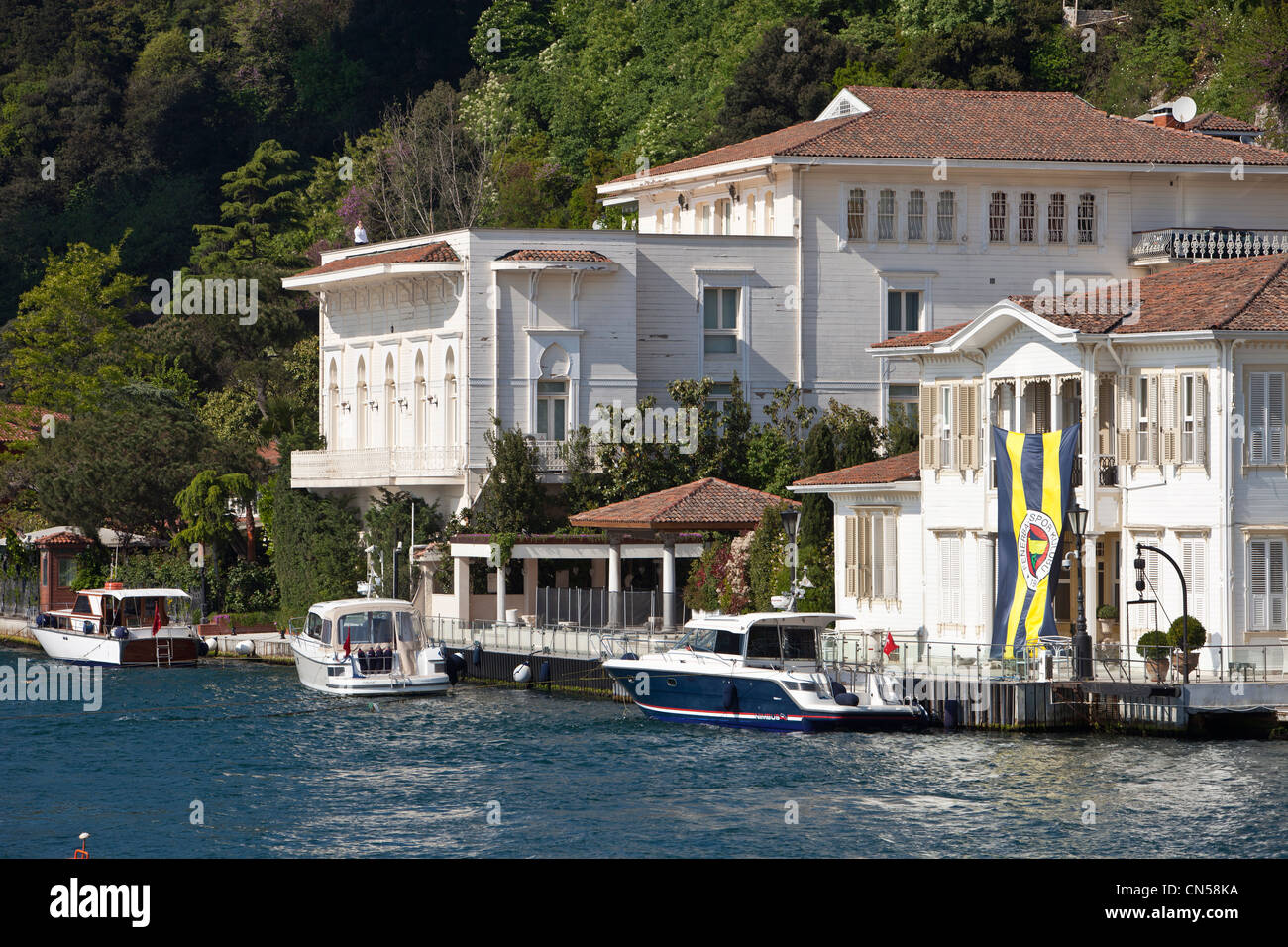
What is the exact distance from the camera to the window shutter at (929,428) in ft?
147

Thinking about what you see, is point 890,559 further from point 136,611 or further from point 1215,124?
point 136,611

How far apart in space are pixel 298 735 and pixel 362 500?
22.4 m

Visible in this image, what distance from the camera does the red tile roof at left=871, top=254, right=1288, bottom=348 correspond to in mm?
38812

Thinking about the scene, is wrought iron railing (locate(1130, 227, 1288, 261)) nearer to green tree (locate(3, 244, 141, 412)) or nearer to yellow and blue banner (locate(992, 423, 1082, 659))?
yellow and blue banner (locate(992, 423, 1082, 659))

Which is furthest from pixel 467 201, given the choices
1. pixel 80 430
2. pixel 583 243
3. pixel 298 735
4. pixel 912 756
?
pixel 912 756

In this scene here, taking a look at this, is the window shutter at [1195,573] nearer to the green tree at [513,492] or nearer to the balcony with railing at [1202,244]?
the balcony with railing at [1202,244]

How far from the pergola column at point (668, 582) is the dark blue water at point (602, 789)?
18.9ft

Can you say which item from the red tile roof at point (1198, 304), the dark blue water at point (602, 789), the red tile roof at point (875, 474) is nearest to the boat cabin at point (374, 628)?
the dark blue water at point (602, 789)

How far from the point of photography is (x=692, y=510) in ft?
165

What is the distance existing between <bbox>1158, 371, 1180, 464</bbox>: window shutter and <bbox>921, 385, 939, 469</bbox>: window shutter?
19.8 ft

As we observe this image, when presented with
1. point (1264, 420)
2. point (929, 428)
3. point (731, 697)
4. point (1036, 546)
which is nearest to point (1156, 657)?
point (1036, 546)

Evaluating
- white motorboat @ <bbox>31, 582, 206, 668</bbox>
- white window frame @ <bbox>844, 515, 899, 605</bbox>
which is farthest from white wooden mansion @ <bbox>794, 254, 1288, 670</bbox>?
white motorboat @ <bbox>31, 582, 206, 668</bbox>

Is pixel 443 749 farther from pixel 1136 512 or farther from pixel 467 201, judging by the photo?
pixel 467 201

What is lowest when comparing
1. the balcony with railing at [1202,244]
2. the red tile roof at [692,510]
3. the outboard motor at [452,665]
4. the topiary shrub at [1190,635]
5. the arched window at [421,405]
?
the outboard motor at [452,665]
